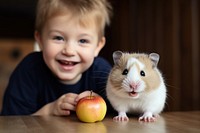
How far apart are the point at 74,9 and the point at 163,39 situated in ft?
4.59

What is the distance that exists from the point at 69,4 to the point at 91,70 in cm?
34

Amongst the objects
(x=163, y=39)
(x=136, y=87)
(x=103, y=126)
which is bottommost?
(x=103, y=126)

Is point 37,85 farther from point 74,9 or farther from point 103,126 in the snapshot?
point 103,126

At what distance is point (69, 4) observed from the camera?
57.0 inches

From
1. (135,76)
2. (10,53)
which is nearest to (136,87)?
(135,76)

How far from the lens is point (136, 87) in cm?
94

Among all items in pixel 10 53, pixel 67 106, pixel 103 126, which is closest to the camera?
pixel 103 126

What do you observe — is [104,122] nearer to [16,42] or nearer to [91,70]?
[91,70]

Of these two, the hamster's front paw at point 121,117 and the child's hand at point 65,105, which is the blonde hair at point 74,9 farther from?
the hamster's front paw at point 121,117

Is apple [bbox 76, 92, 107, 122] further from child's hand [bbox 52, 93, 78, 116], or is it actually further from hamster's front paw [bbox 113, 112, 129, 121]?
child's hand [bbox 52, 93, 78, 116]

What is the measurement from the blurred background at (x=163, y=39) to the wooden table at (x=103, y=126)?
2.07 ft

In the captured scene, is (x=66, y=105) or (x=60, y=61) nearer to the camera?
(x=66, y=105)

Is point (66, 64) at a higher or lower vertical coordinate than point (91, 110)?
higher

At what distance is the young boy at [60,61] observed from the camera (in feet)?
4.55
